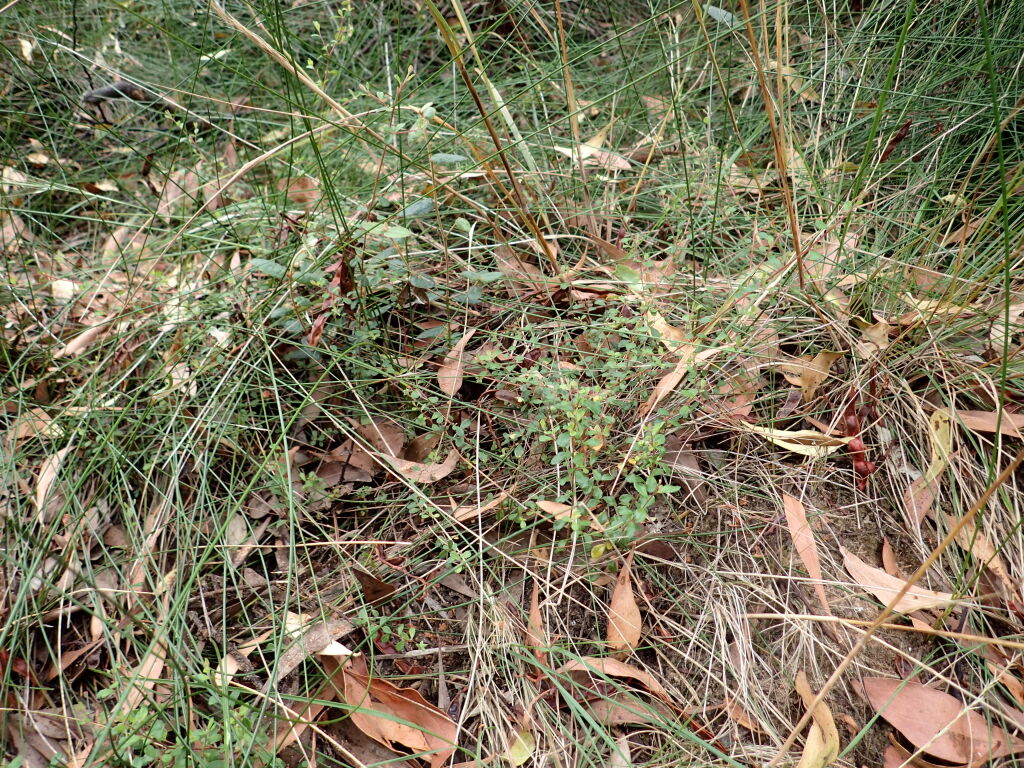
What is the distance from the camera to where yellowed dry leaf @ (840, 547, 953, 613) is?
4.67 feet

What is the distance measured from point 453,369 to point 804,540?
0.89 meters

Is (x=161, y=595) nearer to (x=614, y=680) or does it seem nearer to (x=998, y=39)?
(x=614, y=680)

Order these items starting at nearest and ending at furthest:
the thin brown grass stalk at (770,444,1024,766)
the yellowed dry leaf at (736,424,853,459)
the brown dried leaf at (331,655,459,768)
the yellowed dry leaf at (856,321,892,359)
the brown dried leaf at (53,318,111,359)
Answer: the thin brown grass stalk at (770,444,1024,766)
the brown dried leaf at (331,655,459,768)
the yellowed dry leaf at (736,424,853,459)
the yellowed dry leaf at (856,321,892,359)
the brown dried leaf at (53,318,111,359)

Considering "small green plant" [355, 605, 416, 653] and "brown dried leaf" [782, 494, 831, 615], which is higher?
"brown dried leaf" [782, 494, 831, 615]

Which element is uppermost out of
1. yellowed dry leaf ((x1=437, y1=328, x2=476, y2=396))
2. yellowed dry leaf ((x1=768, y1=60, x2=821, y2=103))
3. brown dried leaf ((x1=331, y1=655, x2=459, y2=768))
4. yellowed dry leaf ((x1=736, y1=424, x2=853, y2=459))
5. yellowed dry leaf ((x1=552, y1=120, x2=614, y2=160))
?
yellowed dry leaf ((x1=768, y1=60, x2=821, y2=103))

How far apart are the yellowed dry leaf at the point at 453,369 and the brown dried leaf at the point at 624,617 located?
1.90ft

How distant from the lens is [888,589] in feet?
4.84

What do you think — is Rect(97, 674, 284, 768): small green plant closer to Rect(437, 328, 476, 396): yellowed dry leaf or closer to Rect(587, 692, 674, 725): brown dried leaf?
Rect(587, 692, 674, 725): brown dried leaf

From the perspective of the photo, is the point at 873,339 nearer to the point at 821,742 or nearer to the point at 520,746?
the point at 821,742

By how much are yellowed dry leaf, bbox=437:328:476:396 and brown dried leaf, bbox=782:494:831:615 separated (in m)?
0.80

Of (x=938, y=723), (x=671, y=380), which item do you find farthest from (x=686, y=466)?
(x=938, y=723)

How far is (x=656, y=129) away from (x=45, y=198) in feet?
7.07

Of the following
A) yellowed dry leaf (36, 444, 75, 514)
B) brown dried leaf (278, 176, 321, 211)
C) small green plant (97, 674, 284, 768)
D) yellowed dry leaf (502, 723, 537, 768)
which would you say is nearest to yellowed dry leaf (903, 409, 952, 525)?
yellowed dry leaf (502, 723, 537, 768)

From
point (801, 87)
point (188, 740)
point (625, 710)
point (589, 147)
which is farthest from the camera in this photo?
point (801, 87)
